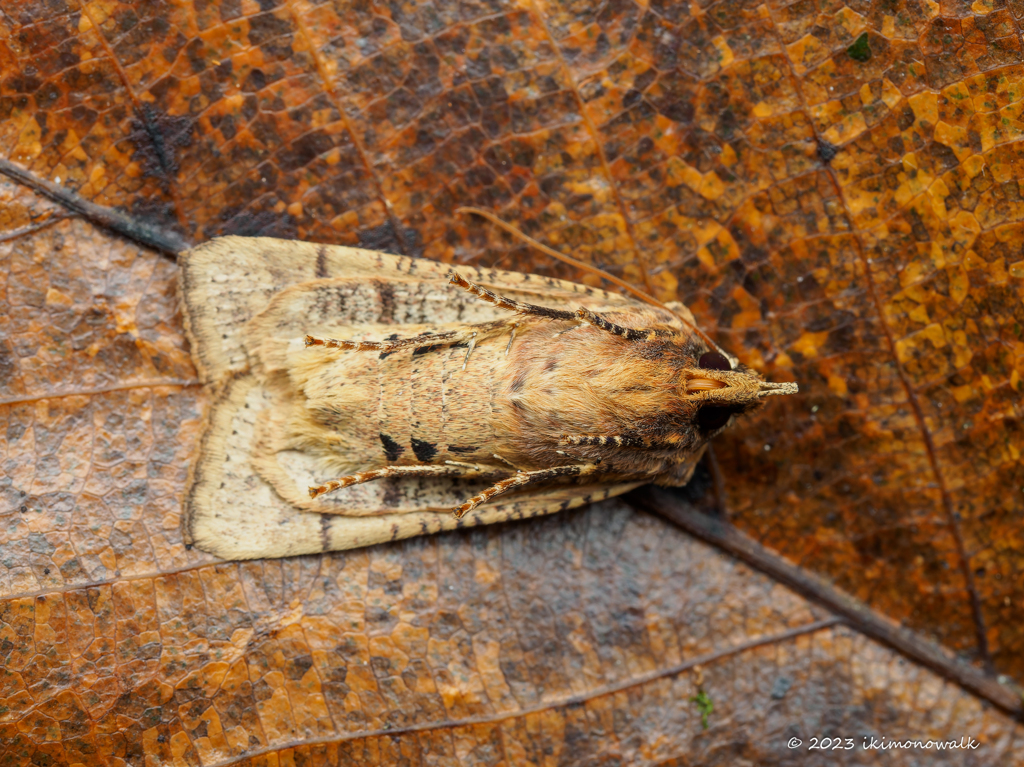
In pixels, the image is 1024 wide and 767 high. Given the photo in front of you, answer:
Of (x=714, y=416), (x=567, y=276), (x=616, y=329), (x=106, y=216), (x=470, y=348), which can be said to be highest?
(x=106, y=216)

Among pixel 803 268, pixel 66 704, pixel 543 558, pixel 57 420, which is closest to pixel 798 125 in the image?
pixel 803 268

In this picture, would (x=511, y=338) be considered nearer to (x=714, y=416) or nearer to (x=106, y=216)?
(x=714, y=416)

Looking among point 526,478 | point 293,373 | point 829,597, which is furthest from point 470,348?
point 829,597

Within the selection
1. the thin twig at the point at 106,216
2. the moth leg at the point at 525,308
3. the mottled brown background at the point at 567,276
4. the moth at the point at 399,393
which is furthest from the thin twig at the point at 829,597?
the thin twig at the point at 106,216

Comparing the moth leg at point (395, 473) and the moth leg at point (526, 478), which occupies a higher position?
the moth leg at point (395, 473)

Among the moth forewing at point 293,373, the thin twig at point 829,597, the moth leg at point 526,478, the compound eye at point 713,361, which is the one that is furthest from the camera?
the thin twig at point 829,597

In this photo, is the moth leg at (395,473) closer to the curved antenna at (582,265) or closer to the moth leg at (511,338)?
the moth leg at (511,338)
